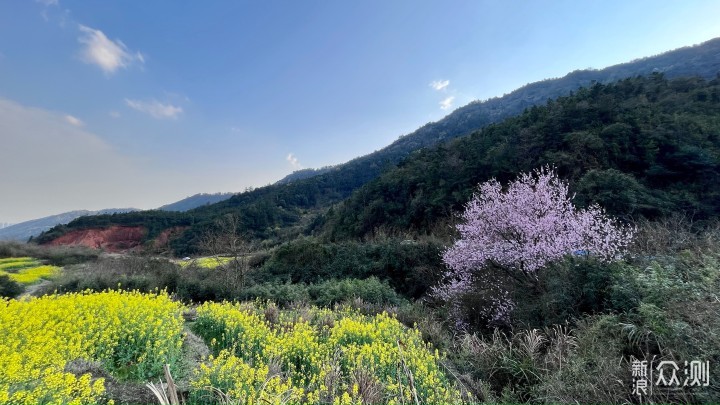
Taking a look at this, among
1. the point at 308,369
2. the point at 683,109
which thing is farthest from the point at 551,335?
the point at 683,109

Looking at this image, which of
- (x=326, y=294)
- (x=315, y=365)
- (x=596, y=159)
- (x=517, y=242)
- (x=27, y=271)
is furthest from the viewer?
(x=27, y=271)

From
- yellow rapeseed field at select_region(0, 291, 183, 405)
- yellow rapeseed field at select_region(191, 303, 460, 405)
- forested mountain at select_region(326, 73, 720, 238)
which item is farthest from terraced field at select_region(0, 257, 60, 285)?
forested mountain at select_region(326, 73, 720, 238)

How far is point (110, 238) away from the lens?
5969cm

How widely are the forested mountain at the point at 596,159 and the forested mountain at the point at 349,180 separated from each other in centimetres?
144

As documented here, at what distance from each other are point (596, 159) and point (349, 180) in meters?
61.5

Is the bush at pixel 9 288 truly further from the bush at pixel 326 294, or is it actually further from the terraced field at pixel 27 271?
the bush at pixel 326 294

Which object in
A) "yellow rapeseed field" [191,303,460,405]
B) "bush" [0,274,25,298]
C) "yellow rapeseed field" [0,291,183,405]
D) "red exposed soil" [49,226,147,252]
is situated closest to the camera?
"yellow rapeseed field" [0,291,183,405]

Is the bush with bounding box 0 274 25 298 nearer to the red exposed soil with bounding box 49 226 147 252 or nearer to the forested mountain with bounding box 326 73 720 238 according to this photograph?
the forested mountain with bounding box 326 73 720 238

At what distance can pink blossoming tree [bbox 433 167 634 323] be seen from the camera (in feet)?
31.6

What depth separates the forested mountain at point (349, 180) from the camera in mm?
56406

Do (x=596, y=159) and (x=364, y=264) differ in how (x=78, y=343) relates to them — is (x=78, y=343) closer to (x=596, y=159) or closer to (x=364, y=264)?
(x=364, y=264)

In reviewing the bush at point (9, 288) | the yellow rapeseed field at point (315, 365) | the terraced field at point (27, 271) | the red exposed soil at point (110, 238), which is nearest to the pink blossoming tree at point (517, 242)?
the yellow rapeseed field at point (315, 365)

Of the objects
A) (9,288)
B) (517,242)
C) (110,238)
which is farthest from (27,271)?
(110,238)

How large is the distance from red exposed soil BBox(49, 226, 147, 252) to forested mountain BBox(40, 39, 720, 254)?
1372 millimetres
